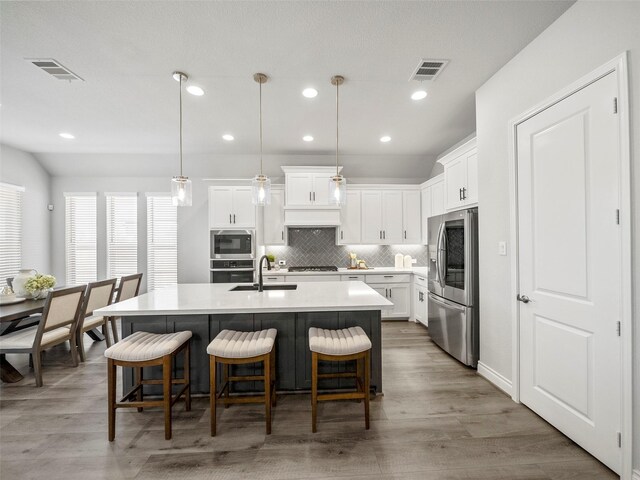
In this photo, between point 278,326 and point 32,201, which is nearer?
point 278,326

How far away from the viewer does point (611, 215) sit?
160cm

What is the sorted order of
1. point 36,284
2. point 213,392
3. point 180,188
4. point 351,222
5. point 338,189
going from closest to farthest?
point 213,392, point 180,188, point 338,189, point 36,284, point 351,222

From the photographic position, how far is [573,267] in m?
1.85

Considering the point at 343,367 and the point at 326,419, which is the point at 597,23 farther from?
the point at 326,419

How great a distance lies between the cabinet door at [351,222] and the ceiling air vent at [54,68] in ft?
12.6

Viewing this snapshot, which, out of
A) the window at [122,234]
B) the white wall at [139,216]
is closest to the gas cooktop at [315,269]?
the white wall at [139,216]

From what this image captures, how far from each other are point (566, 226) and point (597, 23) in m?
1.23

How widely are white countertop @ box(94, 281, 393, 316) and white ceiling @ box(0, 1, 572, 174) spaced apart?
2039 mm

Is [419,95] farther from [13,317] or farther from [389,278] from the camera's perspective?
[13,317]

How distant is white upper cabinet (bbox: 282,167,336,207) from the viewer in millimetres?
4837

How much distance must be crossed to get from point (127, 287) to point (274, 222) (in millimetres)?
2381

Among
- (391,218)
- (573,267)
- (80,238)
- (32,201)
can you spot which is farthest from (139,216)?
(573,267)

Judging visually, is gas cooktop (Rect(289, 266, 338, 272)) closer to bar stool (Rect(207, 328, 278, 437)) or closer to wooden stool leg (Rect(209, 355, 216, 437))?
bar stool (Rect(207, 328, 278, 437))

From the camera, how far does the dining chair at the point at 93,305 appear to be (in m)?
3.23
